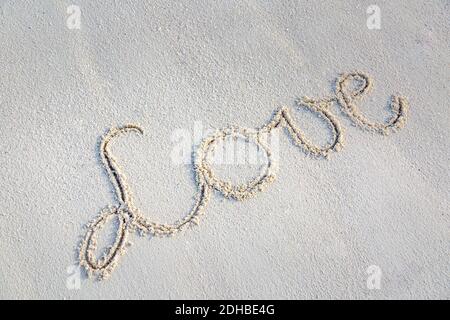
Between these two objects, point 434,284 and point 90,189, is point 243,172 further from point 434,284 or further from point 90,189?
point 434,284

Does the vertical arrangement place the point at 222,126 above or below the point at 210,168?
above

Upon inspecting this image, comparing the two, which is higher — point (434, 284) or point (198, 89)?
point (198, 89)

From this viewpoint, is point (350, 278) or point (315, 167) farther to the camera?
point (315, 167)

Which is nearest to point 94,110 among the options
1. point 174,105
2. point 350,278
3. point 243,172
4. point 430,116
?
point 174,105
